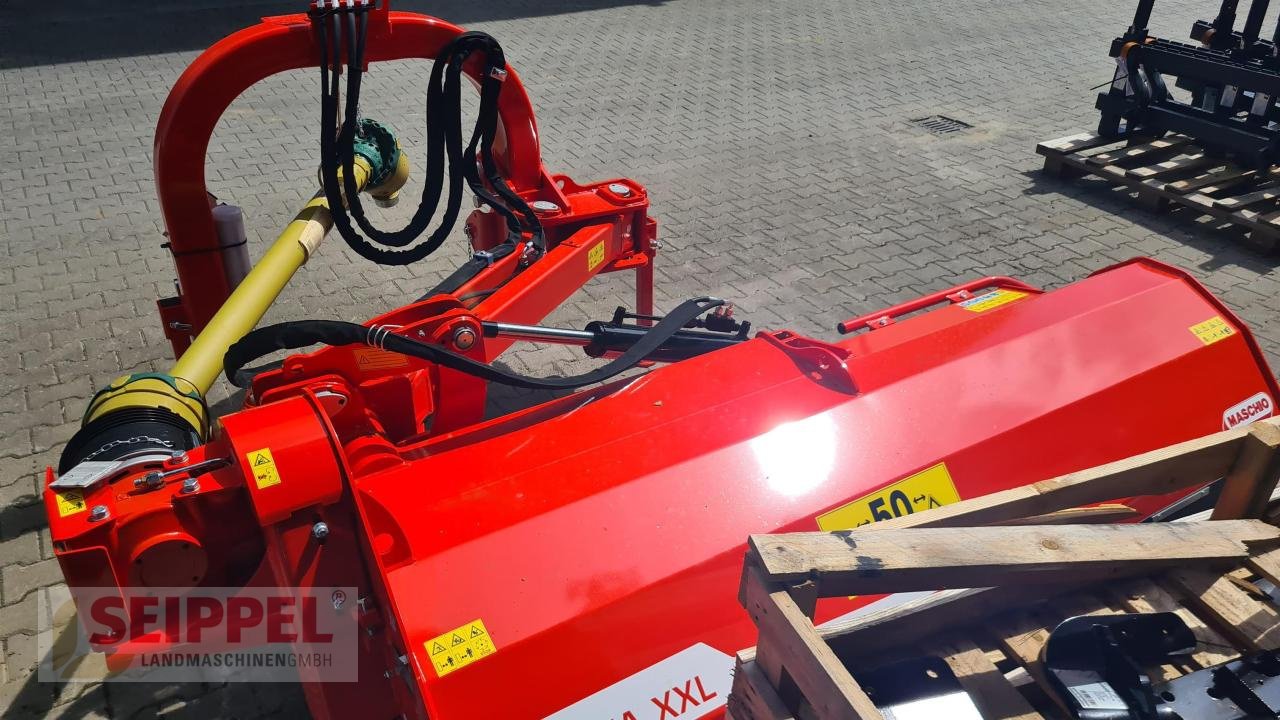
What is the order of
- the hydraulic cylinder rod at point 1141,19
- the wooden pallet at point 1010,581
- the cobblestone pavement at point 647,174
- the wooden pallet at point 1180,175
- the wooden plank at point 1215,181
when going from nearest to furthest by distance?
1. the wooden pallet at point 1010,581
2. the cobblestone pavement at point 647,174
3. the wooden pallet at point 1180,175
4. the wooden plank at point 1215,181
5. the hydraulic cylinder rod at point 1141,19

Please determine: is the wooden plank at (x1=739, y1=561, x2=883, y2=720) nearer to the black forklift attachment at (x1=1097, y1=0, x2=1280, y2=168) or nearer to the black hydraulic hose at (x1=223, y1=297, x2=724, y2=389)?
the black hydraulic hose at (x1=223, y1=297, x2=724, y2=389)

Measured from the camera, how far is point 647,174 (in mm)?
7078

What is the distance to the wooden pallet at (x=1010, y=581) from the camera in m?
1.76

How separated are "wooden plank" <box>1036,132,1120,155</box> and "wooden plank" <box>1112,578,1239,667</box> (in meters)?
5.51

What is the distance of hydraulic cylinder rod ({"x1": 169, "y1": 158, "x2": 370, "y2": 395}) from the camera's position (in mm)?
2842

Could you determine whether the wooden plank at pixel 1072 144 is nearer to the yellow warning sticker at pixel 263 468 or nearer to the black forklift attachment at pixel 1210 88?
the black forklift attachment at pixel 1210 88

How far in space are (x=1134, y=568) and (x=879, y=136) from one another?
20.8 ft

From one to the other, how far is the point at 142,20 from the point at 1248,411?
1114cm

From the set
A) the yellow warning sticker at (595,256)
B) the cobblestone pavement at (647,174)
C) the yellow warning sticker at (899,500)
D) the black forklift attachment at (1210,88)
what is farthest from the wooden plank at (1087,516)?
the black forklift attachment at (1210,88)

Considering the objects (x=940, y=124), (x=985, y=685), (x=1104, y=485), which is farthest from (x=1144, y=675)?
(x=940, y=124)

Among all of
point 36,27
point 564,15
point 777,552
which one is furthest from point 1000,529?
point 36,27

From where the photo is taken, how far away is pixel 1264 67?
6.34 meters

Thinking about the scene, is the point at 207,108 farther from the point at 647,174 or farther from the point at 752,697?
the point at 647,174

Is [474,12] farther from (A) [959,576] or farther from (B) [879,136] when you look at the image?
(A) [959,576]
